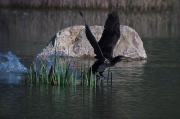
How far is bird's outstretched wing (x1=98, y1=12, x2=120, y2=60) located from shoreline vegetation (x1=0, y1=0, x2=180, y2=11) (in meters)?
18.5

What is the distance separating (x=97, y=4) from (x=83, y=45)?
14883mm

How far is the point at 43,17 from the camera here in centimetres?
2945

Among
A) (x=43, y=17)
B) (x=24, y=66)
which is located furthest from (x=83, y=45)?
(x=43, y=17)

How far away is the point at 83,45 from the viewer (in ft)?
54.5

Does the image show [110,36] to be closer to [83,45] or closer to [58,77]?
[58,77]

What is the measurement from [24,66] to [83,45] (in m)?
2.29

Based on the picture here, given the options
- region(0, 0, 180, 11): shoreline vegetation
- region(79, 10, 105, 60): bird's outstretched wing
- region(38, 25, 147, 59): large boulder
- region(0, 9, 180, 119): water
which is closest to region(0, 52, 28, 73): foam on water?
region(0, 9, 180, 119): water

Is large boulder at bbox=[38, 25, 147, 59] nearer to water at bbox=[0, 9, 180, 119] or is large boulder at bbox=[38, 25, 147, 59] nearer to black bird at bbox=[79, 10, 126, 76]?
water at bbox=[0, 9, 180, 119]

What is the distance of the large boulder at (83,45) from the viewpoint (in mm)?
16500

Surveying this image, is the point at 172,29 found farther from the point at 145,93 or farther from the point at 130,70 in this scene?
the point at 145,93

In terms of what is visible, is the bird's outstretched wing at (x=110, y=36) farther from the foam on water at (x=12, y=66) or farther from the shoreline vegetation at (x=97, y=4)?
the shoreline vegetation at (x=97, y=4)

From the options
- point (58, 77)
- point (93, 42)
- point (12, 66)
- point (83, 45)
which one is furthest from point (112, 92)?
point (83, 45)

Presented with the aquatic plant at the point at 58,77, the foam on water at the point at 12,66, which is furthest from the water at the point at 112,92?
the foam on water at the point at 12,66

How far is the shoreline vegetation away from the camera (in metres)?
31.2
